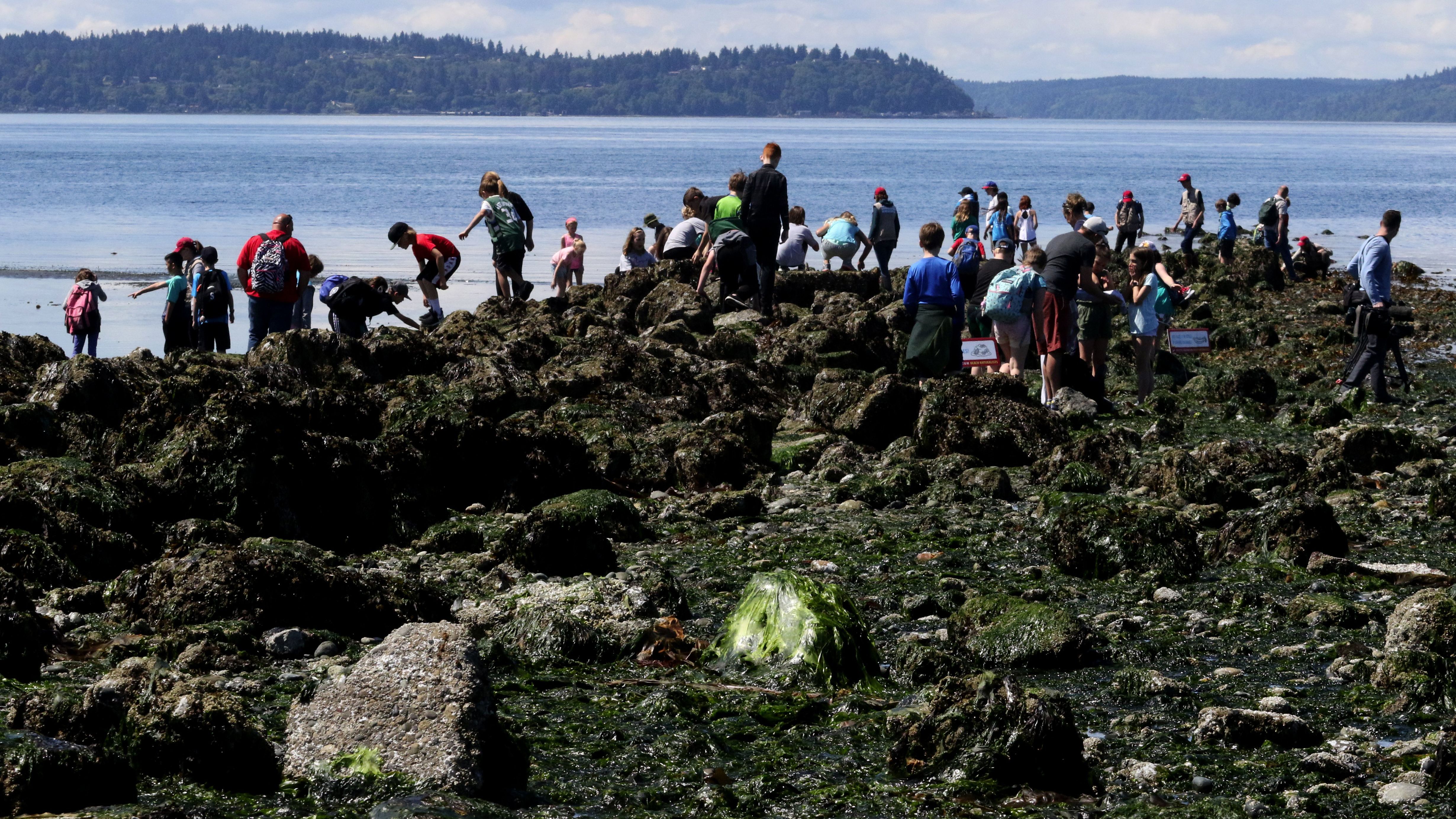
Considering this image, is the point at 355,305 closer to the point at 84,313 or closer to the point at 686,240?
the point at 84,313

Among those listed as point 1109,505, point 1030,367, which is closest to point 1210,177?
point 1030,367

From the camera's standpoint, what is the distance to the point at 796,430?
1384 centimetres

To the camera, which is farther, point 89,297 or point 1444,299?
point 1444,299

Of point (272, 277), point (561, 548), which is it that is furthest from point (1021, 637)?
point (272, 277)

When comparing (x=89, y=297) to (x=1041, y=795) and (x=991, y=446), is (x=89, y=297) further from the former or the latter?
(x=1041, y=795)

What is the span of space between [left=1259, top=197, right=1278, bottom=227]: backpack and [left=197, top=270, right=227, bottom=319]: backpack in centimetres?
2055

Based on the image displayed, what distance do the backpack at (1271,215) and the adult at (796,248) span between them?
10546 mm

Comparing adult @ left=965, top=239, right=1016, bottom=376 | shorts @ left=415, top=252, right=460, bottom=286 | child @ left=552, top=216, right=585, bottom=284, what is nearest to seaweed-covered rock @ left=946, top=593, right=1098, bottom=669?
adult @ left=965, top=239, right=1016, bottom=376

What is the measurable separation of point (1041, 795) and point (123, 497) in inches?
235

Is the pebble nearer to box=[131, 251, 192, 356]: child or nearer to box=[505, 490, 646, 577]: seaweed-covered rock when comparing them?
box=[505, 490, 646, 577]: seaweed-covered rock

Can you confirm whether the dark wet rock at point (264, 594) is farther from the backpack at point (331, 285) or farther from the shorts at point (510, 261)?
the shorts at point (510, 261)

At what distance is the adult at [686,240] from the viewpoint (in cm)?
2198

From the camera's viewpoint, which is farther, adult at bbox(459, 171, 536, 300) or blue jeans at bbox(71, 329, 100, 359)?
adult at bbox(459, 171, 536, 300)

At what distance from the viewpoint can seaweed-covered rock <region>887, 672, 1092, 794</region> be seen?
5566mm
